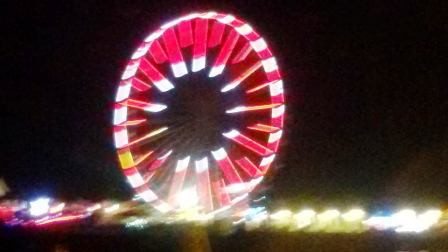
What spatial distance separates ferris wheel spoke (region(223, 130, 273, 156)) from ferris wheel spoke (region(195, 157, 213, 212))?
85 cm

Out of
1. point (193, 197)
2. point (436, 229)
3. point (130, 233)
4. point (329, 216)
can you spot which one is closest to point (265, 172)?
point (193, 197)

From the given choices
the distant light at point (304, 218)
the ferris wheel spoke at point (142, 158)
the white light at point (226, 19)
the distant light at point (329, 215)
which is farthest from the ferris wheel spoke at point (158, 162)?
the distant light at point (329, 215)

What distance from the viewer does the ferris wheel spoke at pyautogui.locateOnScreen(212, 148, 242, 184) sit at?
15.9 m

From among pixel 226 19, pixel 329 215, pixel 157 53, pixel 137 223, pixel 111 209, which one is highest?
pixel 226 19

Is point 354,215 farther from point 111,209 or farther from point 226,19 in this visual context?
point 226,19

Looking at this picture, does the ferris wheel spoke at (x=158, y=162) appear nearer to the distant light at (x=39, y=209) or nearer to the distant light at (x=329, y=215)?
the distant light at (x=39, y=209)

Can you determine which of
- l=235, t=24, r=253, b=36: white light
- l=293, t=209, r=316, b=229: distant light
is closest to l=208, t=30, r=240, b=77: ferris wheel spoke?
l=235, t=24, r=253, b=36: white light

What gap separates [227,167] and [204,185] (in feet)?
1.85

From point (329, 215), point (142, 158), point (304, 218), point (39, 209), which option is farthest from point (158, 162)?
point (329, 215)

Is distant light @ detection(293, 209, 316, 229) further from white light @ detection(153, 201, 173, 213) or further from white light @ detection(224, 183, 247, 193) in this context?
white light @ detection(153, 201, 173, 213)

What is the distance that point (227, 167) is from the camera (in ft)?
53.0

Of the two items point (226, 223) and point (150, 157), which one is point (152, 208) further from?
point (226, 223)

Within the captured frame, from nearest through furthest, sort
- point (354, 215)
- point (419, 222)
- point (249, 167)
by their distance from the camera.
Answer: point (249, 167) → point (419, 222) → point (354, 215)

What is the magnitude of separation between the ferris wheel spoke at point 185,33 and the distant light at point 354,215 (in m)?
14.8
